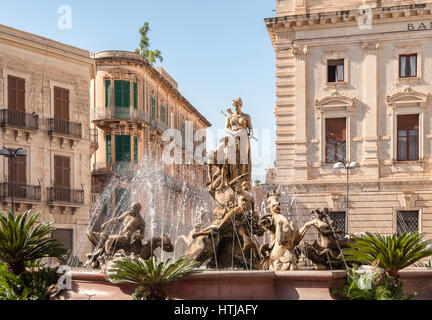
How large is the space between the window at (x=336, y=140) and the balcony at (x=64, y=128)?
12.0 metres

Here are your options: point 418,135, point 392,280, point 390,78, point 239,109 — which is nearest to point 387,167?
point 418,135

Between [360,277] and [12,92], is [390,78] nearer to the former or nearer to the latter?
[12,92]

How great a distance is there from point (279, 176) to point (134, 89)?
15.1 meters

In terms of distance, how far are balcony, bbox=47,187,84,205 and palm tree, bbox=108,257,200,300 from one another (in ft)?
72.3

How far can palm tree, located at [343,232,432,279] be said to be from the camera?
10.5 meters

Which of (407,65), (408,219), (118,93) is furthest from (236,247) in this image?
(118,93)

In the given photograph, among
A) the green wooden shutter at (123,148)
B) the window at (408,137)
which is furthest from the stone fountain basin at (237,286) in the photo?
the green wooden shutter at (123,148)

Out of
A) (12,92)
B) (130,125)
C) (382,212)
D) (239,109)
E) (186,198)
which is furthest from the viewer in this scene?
(186,198)

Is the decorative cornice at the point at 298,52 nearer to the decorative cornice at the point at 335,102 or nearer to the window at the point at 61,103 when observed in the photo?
the decorative cornice at the point at 335,102

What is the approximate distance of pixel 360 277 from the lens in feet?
34.3

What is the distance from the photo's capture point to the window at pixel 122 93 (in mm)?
41062

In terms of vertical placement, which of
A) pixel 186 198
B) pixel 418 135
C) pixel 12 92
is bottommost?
pixel 186 198

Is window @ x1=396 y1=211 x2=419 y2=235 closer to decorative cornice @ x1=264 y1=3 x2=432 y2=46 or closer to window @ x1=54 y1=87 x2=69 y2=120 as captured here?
decorative cornice @ x1=264 y1=3 x2=432 y2=46

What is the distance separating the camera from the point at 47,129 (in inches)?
1262
